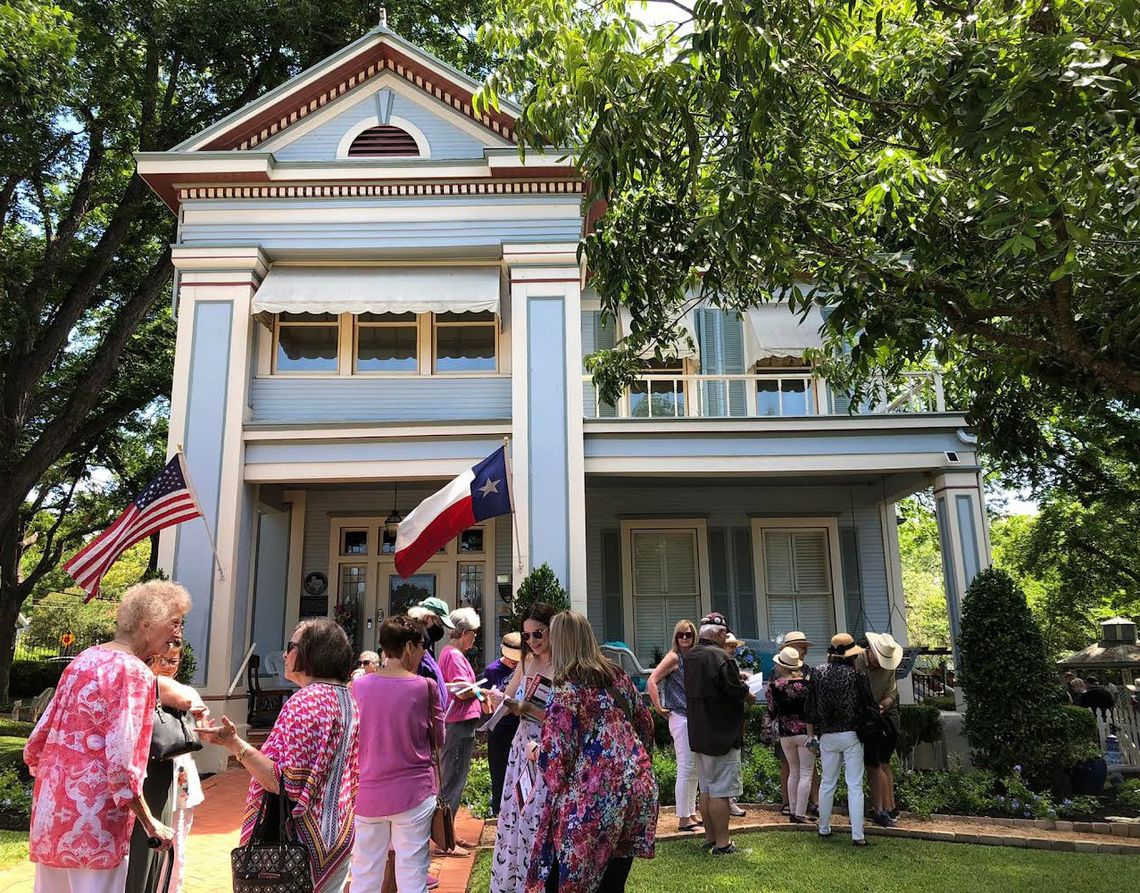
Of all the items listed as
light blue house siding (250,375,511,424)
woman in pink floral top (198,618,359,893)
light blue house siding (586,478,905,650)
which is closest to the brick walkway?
woman in pink floral top (198,618,359,893)

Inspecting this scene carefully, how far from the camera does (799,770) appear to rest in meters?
8.00

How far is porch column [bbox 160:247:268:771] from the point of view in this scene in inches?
447

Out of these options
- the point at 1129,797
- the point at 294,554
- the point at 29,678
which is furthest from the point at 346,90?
the point at 29,678

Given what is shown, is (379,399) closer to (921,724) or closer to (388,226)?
(388,226)

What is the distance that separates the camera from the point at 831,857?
22.4 ft

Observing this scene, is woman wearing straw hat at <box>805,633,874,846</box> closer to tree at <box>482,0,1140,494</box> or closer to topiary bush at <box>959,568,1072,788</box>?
tree at <box>482,0,1140,494</box>

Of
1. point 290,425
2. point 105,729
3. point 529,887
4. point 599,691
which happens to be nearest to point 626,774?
point 599,691

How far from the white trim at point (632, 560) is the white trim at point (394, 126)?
657 cm

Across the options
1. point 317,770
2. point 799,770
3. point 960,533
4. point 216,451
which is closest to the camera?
point 317,770

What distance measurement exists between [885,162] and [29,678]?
28984 millimetres

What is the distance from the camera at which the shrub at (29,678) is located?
86.6ft

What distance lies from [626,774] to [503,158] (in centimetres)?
1024

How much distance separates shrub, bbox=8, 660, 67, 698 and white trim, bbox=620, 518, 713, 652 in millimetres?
20050

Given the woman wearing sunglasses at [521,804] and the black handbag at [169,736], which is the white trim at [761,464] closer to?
the woman wearing sunglasses at [521,804]
